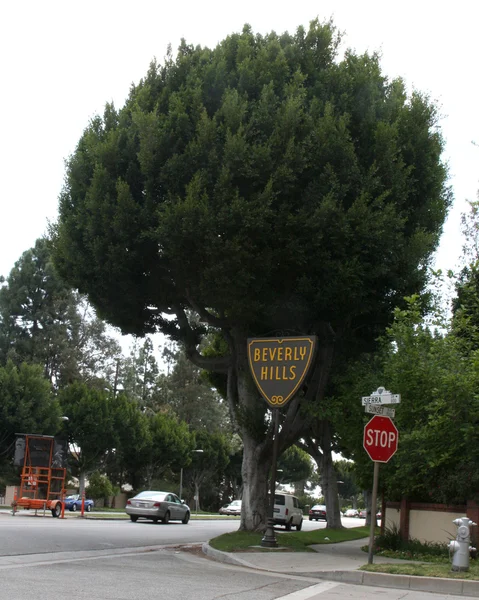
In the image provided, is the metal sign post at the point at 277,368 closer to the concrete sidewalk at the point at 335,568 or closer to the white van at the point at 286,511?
→ the concrete sidewalk at the point at 335,568

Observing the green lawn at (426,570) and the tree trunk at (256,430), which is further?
the tree trunk at (256,430)

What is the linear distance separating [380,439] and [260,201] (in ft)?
21.3

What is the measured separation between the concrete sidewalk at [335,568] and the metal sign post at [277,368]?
1.40 metres

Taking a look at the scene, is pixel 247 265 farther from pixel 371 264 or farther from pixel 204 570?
pixel 204 570

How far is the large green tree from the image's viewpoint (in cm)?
1803

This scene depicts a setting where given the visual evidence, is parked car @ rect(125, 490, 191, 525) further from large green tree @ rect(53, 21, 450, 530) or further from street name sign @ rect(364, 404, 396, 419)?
street name sign @ rect(364, 404, 396, 419)

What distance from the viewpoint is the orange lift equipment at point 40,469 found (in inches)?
1305

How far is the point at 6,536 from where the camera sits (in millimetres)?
17078

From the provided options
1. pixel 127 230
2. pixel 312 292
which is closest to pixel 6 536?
pixel 127 230

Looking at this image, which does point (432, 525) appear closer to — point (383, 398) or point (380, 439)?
point (380, 439)

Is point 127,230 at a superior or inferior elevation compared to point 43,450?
superior

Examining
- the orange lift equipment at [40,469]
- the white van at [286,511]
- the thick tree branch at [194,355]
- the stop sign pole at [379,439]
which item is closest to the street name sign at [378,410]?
the stop sign pole at [379,439]

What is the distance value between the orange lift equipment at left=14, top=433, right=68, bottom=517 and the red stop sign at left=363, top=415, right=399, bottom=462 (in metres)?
22.6

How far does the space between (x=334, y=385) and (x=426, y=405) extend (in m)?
5.32
